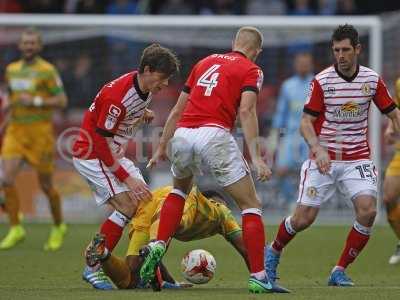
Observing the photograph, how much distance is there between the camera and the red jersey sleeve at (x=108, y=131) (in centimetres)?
955

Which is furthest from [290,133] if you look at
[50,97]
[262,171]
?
[262,171]

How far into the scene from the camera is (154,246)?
875 centimetres

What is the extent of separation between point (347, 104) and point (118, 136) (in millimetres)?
1993

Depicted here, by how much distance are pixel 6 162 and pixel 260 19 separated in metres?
5.30

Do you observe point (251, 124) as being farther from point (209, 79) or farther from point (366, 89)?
point (366, 89)

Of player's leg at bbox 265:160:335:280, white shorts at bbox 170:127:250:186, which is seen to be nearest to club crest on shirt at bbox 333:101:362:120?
player's leg at bbox 265:160:335:280

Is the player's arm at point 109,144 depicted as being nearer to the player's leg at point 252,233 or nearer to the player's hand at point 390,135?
the player's leg at point 252,233

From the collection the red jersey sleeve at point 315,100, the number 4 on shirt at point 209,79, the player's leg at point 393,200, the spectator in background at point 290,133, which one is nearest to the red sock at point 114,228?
the number 4 on shirt at point 209,79

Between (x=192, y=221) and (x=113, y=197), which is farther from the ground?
(x=113, y=197)

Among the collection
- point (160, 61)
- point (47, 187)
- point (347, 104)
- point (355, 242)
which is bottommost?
point (47, 187)

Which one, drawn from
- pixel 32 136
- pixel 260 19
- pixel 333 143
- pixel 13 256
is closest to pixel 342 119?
pixel 333 143

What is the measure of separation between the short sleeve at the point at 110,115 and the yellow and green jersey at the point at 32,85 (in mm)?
4316

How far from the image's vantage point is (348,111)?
9883mm

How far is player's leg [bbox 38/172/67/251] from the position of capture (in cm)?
1346
